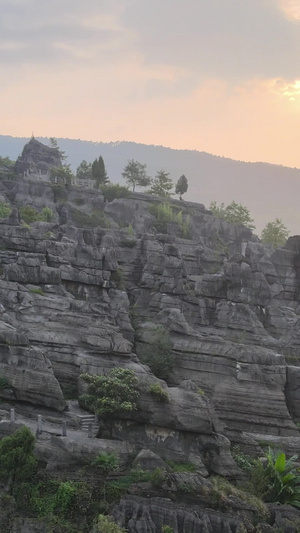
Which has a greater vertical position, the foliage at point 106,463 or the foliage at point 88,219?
the foliage at point 88,219

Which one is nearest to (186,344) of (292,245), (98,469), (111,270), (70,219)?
(111,270)

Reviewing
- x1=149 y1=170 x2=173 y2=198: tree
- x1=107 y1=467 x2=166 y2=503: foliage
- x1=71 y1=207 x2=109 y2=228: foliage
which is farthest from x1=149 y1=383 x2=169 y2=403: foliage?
x1=149 y1=170 x2=173 y2=198: tree

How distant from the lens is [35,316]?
3231 cm

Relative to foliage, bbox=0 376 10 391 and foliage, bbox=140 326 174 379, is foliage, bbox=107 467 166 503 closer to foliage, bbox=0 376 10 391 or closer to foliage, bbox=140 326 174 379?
foliage, bbox=0 376 10 391

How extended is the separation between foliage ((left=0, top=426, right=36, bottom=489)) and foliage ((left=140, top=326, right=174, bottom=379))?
14.2m

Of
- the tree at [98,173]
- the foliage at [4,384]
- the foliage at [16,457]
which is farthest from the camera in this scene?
the tree at [98,173]

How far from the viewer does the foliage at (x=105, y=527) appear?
18078 mm

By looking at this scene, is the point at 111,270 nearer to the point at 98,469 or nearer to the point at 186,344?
the point at 186,344

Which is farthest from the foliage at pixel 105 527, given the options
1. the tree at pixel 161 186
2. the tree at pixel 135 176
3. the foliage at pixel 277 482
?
the tree at pixel 135 176

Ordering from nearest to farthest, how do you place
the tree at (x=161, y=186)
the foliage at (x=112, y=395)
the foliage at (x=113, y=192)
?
the foliage at (x=112, y=395), the foliage at (x=113, y=192), the tree at (x=161, y=186)

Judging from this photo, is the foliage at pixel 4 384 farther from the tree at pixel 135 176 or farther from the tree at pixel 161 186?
the tree at pixel 135 176

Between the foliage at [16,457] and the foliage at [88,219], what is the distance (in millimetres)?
42194

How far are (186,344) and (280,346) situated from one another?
23.5 feet

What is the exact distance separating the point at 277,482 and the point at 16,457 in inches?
452
